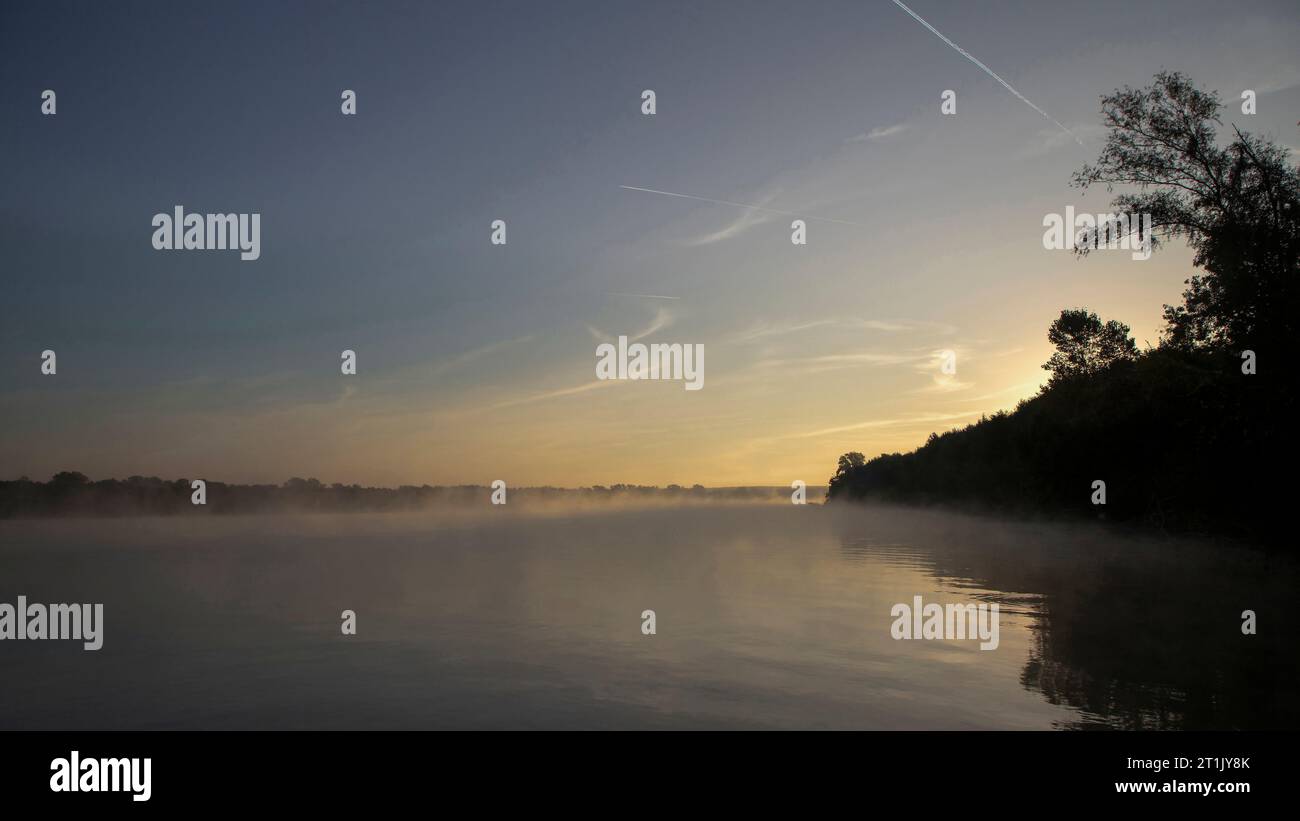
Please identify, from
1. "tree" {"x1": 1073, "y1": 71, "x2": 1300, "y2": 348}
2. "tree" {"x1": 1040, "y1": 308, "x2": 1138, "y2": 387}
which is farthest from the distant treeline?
"tree" {"x1": 1040, "y1": 308, "x2": 1138, "y2": 387}

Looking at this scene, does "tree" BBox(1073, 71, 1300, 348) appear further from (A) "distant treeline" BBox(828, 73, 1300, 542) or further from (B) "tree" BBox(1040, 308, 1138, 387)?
(B) "tree" BBox(1040, 308, 1138, 387)

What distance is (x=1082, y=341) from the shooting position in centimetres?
8719

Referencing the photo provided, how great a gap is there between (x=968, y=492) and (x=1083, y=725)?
354 feet

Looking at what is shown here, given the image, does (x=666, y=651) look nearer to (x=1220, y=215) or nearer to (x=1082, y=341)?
(x=1220, y=215)

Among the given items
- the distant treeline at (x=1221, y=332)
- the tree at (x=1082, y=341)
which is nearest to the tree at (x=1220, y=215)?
the distant treeline at (x=1221, y=332)

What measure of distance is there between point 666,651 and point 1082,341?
84626mm

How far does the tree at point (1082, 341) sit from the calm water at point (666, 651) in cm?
5386

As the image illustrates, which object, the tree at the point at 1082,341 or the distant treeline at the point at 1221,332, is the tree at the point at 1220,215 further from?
the tree at the point at 1082,341

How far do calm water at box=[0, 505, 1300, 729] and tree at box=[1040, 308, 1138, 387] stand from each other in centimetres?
5386

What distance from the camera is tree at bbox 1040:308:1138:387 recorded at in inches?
3351

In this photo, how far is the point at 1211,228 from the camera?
30.0m

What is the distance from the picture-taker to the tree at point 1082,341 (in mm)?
85125
